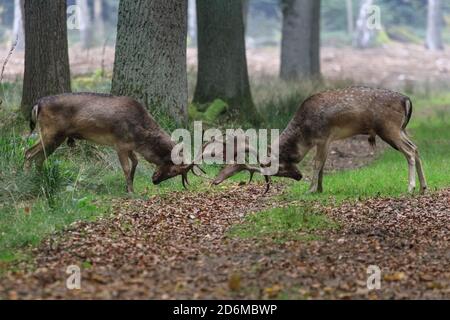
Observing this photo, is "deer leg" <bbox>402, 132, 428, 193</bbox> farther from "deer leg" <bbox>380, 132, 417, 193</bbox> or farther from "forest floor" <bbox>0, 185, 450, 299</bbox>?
"forest floor" <bbox>0, 185, 450, 299</bbox>

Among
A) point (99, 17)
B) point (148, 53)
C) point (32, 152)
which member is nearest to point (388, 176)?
point (148, 53)

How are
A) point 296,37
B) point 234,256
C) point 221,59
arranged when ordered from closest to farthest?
1. point 234,256
2. point 221,59
3. point 296,37

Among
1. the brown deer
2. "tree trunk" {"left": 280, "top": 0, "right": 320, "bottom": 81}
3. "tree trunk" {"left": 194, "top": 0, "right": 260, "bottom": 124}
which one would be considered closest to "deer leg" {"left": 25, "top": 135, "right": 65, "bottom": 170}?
the brown deer

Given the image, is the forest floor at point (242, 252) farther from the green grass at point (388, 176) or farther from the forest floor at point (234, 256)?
the green grass at point (388, 176)

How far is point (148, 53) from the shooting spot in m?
15.0

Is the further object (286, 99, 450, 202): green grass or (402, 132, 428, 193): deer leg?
(402, 132, 428, 193): deer leg

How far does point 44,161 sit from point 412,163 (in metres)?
4.80

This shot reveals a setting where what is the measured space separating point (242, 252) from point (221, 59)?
9311 millimetres

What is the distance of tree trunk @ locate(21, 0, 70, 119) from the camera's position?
48.0ft

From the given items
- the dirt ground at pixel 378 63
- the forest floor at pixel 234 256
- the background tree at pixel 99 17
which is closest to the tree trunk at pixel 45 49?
the forest floor at pixel 234 256

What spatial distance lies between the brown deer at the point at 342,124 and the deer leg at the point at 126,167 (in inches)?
78.9

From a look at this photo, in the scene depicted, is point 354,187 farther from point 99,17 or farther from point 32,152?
point 99,17

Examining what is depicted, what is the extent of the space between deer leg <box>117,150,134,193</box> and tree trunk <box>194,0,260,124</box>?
5.81 meters
